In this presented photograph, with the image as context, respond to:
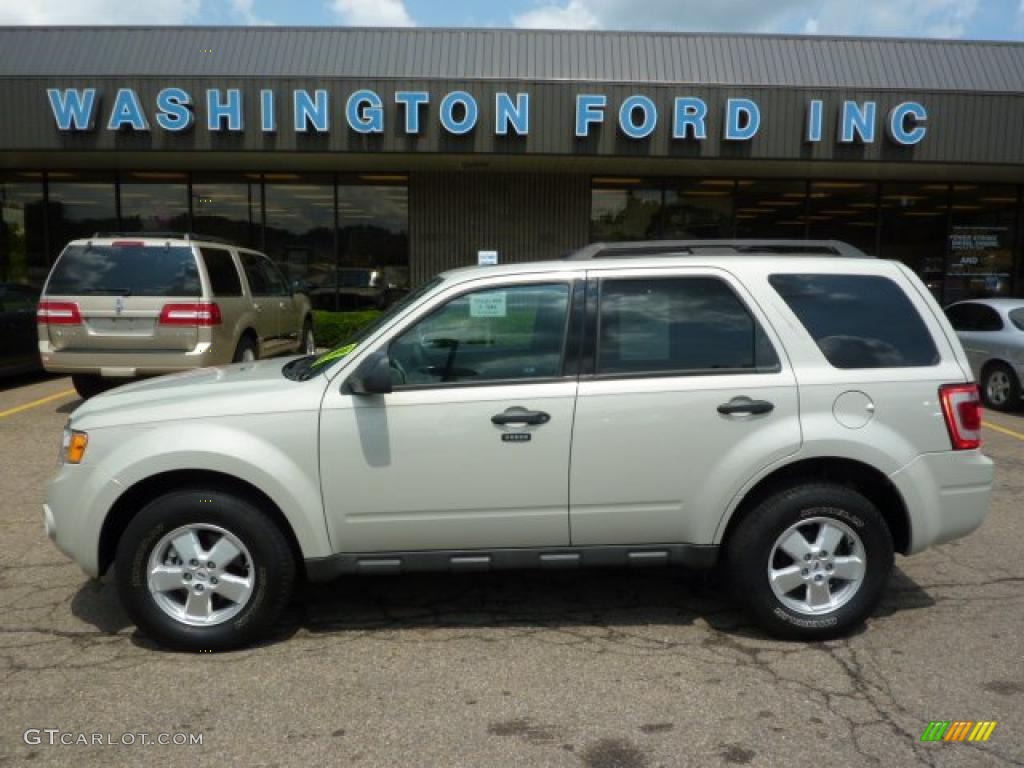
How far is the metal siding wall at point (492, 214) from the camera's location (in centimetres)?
1708

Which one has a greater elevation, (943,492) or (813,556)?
(943,492)

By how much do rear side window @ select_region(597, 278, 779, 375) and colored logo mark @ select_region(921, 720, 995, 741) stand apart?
1.59 m

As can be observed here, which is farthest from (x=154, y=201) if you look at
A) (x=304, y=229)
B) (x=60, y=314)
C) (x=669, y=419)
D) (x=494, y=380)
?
(x=669, y=419)

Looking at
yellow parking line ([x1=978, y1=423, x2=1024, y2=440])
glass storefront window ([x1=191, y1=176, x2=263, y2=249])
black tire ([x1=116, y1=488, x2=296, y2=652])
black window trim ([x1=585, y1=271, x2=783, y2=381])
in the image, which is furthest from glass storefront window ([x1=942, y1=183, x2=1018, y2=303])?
black tire ([x1=116, y1=488, x2=296, y2=652])

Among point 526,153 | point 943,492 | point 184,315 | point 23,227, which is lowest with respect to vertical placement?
point 943,492

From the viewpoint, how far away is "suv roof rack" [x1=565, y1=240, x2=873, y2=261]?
4289mm

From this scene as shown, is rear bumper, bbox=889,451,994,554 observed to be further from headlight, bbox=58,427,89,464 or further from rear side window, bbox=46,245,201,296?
rear side window, bbox=46,245,201,296

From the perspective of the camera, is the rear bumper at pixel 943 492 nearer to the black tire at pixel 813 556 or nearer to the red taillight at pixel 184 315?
the black tire at pixel 813 556

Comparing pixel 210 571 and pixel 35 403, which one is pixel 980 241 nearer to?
pixel 35 403

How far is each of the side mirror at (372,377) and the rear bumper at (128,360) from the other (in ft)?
18.3

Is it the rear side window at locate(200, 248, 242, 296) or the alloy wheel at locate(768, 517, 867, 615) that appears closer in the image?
the alloy wheel at locate(768, 517, 867, 615)

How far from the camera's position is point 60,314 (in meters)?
8.69

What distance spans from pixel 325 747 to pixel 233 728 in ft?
1.29

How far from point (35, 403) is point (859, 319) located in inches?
378
